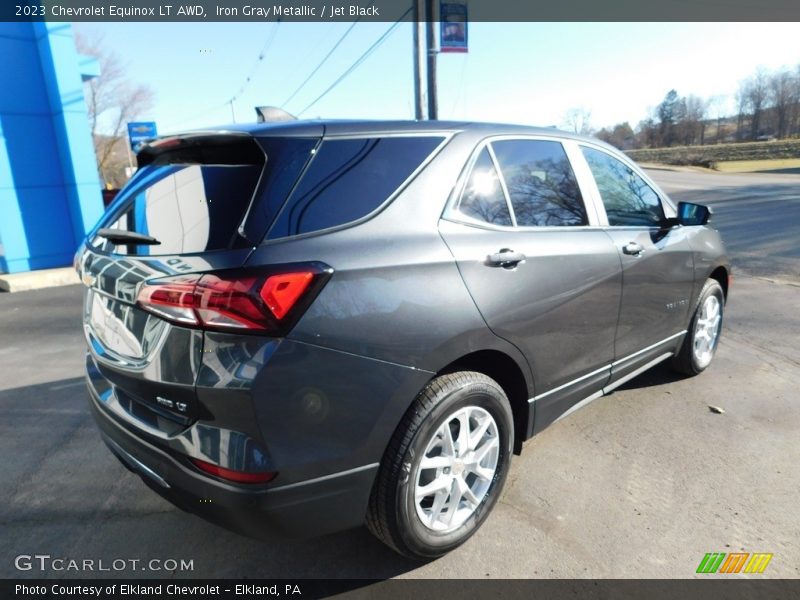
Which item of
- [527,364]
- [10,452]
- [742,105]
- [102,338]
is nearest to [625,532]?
[527,364]

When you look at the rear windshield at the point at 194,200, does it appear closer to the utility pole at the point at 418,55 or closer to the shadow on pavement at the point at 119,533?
the shadow on pavement at the point at 119,533

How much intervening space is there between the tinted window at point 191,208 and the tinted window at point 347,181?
172mm

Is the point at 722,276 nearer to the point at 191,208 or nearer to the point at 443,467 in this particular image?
the point at 443,467

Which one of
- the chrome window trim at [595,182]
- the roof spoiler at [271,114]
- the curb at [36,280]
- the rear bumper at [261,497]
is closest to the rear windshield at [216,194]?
the roof spoiler at [271,114]

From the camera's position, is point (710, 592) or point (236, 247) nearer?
point (236, 247)

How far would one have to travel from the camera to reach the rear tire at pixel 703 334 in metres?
3.81

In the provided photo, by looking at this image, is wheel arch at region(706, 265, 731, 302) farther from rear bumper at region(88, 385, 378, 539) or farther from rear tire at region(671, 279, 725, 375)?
rear bumper at region(88, 385, 378, 539)

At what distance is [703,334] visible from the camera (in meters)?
3.98

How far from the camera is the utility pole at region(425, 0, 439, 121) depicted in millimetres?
10812

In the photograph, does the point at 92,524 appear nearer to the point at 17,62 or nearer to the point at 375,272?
the point at 375,272

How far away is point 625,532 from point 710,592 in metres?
0.40

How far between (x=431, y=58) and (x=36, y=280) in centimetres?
901

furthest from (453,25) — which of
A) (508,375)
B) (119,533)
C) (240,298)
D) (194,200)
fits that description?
(119,533)

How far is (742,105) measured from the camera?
96125 mm
